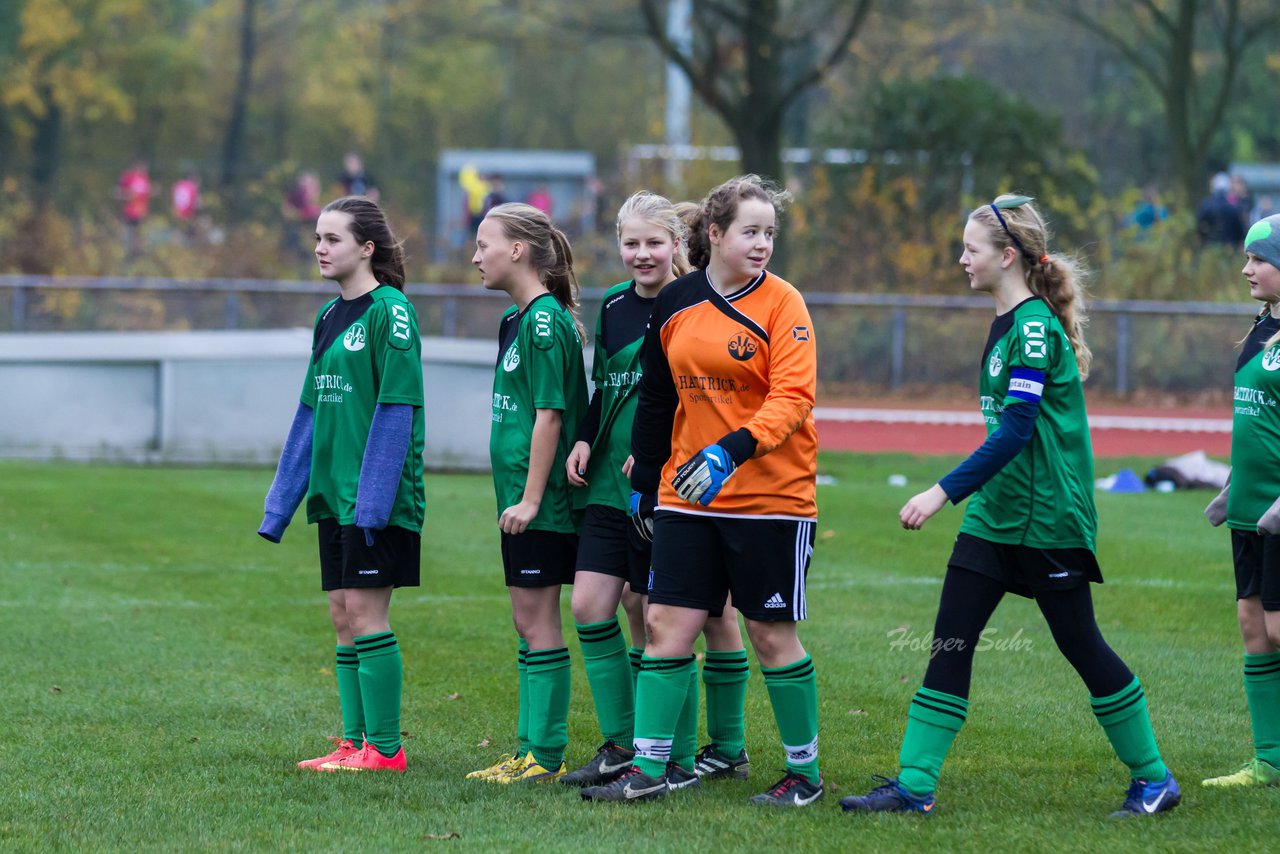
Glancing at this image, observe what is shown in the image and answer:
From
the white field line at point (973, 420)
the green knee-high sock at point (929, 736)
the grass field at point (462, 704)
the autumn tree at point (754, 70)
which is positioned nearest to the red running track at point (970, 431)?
the white field line at point (973, 420)

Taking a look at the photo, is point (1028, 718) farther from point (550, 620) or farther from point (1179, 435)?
point (1179, 435)

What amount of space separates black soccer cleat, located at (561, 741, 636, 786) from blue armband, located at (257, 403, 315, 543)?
4.38 ft

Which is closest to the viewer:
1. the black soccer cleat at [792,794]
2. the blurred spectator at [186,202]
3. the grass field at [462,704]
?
the grass field at [462,704]

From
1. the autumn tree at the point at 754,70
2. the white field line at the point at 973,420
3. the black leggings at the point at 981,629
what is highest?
the autumn tree at the point at 754,70

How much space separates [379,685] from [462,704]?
4.31ft

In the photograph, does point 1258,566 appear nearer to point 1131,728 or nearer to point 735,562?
point 1131,728

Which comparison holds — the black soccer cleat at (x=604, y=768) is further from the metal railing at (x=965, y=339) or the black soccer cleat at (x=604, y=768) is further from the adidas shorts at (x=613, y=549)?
the metal railing at (x=965, y=339)

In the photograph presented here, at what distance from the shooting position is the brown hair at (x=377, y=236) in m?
5.82

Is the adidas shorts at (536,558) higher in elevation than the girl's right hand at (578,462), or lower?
lower

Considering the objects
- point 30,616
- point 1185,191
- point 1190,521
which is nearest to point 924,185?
point 1185,191

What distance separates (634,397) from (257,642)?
11.4ft

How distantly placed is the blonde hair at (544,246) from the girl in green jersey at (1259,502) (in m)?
2.24

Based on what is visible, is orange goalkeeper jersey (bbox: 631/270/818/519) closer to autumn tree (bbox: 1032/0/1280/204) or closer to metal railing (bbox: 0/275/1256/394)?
metal railing (bbox: 0/275/1256/394)

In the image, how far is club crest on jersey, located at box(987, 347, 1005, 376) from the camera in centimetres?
507
